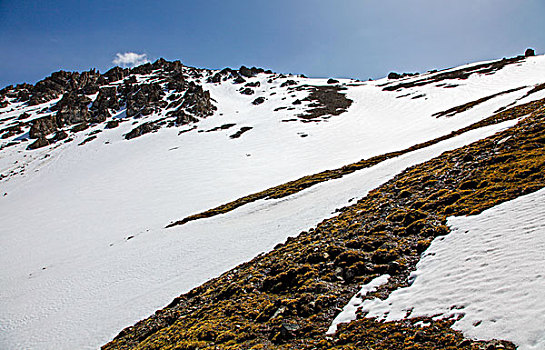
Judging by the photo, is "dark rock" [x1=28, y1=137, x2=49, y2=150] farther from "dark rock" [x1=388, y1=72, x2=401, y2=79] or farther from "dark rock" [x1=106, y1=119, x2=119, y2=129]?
"dark rock" [x1=388, y1=72, x2=401, y2=79]

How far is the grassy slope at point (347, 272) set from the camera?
22.2 ft

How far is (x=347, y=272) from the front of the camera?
30.7 ft

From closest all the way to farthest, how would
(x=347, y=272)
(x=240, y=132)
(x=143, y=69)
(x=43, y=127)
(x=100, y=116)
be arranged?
(x=347, y=272)
(x=240, y=132)
(x=43, y=127)
(x=100, y=116)
(x=143, y=69)

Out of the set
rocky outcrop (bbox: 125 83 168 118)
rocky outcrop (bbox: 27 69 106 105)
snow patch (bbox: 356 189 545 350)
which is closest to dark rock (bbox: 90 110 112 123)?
rocky outcrop (bbox: 125 83 168 118)

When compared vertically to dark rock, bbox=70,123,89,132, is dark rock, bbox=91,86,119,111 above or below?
above

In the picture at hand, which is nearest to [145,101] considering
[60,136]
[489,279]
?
[60,136]

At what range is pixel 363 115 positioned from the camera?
79.3 metres

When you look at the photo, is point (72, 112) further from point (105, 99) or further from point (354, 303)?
point (354, 303)

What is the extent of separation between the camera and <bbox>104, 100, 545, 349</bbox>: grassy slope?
6773 mm

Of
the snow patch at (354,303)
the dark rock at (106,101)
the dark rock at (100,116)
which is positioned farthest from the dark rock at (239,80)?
the snow patch at (354,303)

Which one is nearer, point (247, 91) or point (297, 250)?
point (297, 250)

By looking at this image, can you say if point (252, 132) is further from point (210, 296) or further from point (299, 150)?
point (210, 296)

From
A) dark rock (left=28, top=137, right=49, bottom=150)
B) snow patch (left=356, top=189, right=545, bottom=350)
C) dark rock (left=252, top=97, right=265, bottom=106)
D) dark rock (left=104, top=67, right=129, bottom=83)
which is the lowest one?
snow patch (left=356, top=189, right=545, bottom=350)

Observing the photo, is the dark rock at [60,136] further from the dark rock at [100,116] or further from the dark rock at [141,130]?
the dark rock at [141,130]
